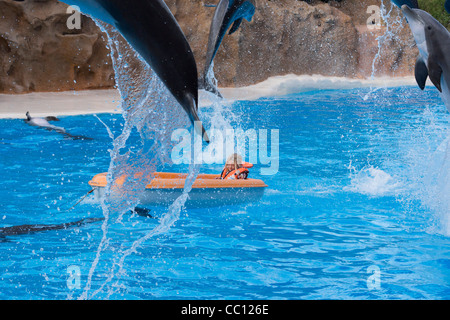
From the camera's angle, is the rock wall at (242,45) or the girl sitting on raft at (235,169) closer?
the girl sitting on raft at (235,169)

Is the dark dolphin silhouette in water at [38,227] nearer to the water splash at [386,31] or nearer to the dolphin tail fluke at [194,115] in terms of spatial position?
the dolphin tail fluke at [194,115]

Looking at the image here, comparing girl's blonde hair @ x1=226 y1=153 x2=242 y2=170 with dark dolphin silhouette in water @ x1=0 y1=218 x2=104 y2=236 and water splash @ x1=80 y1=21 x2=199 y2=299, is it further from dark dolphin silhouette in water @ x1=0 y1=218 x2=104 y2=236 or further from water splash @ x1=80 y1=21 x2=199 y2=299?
dark dolphin silhouette in water @ x1=0 y1=218 x2=104 y2=236

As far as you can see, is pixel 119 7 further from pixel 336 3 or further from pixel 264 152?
pixel 336 3

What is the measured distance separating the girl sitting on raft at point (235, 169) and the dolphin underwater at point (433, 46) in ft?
8.20

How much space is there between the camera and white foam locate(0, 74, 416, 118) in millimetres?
11938

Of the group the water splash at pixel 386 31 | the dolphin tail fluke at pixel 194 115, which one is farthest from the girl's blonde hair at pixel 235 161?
the water splash at pixel 386 31

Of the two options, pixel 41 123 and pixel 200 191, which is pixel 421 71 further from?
pixel 41 123

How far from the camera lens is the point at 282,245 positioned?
4.74 metres

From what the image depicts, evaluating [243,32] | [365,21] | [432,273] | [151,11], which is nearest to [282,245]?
[432,273]

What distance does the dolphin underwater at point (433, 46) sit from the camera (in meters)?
3.85

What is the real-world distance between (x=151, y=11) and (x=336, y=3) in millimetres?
20693
